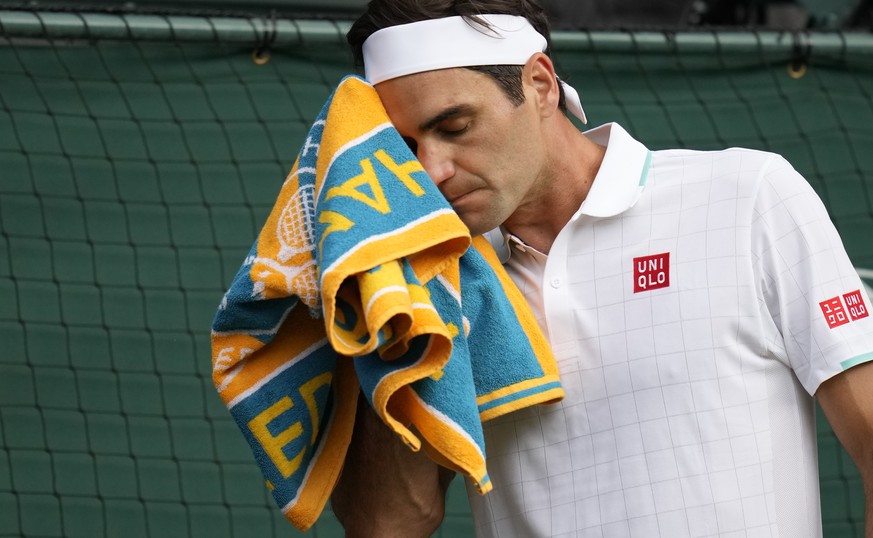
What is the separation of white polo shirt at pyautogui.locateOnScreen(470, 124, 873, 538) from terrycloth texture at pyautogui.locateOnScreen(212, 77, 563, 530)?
0.08 meters

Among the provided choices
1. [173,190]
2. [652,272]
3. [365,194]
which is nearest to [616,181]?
[652,272]

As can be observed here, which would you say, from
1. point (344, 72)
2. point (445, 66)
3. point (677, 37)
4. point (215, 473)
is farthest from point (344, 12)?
point (445, 66)

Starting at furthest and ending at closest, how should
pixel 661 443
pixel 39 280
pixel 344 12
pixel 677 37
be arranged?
1. pixel 344 12
2. pixel 677 37
3. pixel 39 280
4. pixel 661 443

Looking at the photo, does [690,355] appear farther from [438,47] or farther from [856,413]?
[438,47]

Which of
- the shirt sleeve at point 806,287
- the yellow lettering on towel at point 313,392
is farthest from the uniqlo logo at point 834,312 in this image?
the yellow lettering on towel at point 313,392

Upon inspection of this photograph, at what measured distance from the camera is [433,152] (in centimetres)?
127

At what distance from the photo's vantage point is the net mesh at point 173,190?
2.21 m

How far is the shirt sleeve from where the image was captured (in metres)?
1.18

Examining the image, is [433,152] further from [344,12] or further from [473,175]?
[344,12]

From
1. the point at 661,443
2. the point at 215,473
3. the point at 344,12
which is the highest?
the point at 661,443

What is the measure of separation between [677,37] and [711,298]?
1.25 meters

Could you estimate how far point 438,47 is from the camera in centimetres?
128

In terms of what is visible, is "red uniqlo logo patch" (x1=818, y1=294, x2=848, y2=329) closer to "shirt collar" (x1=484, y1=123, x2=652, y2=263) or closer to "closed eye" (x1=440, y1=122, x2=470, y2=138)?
"shirt collar" (x1=484, y1=123, x2=652, y2=263)

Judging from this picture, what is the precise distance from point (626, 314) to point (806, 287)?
19 cm
